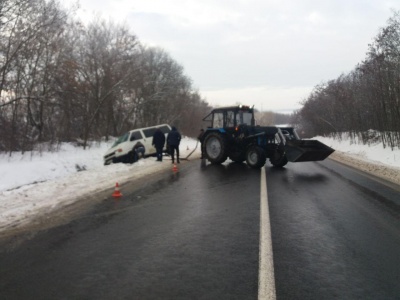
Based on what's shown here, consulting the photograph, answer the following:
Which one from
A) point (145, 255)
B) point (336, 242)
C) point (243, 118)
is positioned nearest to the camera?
point (145, 255)

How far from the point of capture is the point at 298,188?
9562mm

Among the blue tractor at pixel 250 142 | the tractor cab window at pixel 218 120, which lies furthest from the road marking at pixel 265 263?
the tractor cab window at pixel 218 120

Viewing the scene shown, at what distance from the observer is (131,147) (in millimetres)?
18828

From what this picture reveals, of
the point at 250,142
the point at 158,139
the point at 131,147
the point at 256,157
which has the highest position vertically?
the point at 158,139

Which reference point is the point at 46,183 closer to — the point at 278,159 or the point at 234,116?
the point at 234,116

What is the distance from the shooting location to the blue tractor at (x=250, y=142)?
45.1 ft

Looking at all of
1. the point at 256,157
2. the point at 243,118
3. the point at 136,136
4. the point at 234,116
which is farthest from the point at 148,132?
the point at 256,157

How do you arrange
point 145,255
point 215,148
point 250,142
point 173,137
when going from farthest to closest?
point 173,137 < point 215,148 < point 250,142 < point 145,255

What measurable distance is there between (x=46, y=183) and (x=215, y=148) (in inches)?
303

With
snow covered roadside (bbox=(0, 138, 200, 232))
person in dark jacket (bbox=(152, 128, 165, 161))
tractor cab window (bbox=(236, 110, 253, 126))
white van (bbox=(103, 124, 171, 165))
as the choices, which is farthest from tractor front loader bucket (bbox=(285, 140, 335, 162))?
white van (bbox=(103, 124, 171, 165))

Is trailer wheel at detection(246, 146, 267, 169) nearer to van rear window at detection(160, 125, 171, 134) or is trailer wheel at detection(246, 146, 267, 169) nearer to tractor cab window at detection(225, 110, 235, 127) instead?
tractor cab window at detection(225, 110, 235, 127)

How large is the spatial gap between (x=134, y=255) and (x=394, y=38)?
22611 millimetres

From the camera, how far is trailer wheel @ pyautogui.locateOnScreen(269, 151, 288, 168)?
1455 cm

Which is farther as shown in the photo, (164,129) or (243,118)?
(164,129)
